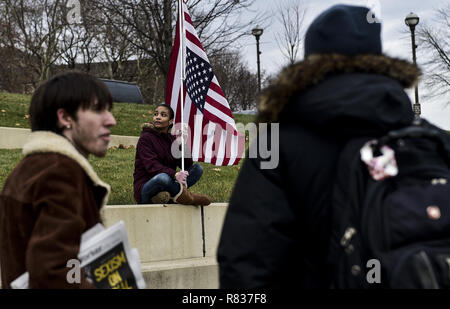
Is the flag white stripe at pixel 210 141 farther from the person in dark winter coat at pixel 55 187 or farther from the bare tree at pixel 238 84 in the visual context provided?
the bare tree at pixel 238 84

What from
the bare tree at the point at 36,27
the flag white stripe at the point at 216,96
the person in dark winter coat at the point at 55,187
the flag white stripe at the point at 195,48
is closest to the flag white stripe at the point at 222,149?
the flag white stripe at the point at 216,96

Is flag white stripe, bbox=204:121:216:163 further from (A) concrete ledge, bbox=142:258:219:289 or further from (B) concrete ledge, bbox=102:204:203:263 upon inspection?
(A) concrete ledge, bbox=142:258:219:289

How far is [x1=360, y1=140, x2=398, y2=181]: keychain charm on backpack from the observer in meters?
1.65

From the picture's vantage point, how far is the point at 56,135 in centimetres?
236

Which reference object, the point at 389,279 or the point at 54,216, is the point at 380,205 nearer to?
the point at 389,279

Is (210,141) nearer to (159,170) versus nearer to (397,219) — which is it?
(159,170)

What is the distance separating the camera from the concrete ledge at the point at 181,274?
6285mm

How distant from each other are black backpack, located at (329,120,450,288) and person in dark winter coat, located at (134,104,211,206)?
5.16 metres

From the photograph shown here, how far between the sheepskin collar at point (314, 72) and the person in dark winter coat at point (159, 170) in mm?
4930

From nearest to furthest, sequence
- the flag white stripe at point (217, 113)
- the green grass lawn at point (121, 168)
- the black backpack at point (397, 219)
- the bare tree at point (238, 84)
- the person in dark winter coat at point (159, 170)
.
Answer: the black backpack at point (397, 219) → the person in dark winter coat at point (159, 170) → the flag white stripe at point (217, 113) → the green grass lawn at point (121, 168) → the bare tree at point (238, 84)

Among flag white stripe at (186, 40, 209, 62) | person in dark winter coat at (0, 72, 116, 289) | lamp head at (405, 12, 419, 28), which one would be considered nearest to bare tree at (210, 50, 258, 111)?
lamp head at (405, 12, 419, 28)

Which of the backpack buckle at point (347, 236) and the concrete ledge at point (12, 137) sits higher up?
the concrete ledge at point (12, 137)

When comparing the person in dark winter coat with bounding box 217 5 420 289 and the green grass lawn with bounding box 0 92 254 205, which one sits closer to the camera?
the person in dark winter coat with bounding box 217 5 420 289

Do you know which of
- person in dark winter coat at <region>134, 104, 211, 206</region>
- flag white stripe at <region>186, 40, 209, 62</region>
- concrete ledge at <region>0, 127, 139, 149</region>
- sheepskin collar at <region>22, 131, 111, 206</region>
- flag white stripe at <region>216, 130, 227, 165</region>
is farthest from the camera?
concrete ledge at <region>0, 127, 139, 149</region>
